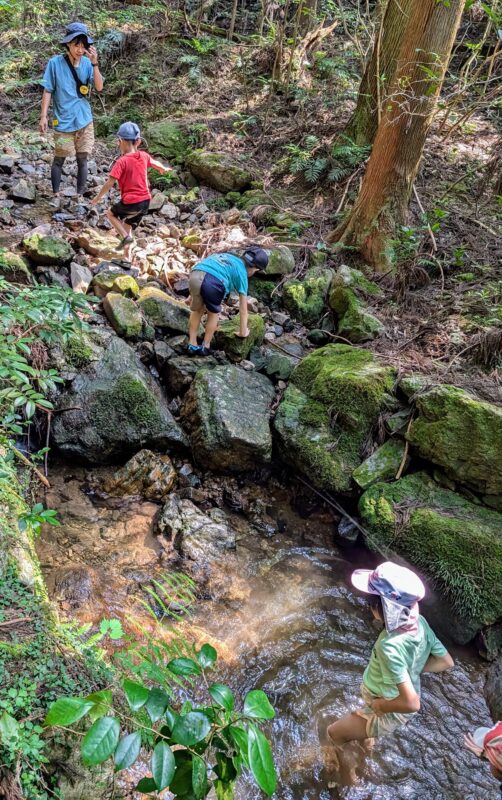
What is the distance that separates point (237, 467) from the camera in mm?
4879

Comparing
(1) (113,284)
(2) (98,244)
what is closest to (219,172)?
(2) (98,244)

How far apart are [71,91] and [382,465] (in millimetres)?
5860

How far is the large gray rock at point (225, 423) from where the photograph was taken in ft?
15.5

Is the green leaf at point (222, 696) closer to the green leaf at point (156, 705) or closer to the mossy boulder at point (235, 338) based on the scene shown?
the green leaf at point (156, 705)

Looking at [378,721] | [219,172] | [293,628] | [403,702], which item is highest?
[219,172]

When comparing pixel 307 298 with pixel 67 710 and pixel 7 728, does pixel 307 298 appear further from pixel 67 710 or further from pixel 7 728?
pixel 67 710

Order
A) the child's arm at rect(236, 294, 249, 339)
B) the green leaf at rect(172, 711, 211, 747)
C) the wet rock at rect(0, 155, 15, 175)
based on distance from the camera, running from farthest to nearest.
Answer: the wet rock at rect(0, 155, 15, 175), the child's arm at rect(236, 294, 249, 339), the green leaf at rect(172, 711, 211, 747)

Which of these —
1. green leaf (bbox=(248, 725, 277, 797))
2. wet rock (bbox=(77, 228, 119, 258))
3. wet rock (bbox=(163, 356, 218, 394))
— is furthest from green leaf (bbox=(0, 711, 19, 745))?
wet rock (bbox=(77, 228, 119, 258))

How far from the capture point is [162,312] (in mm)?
5332

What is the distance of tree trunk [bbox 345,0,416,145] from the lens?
6.56m

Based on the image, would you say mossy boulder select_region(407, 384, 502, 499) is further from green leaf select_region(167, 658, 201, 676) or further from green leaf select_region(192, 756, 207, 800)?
green leaf select_region(192, 756, 207, 800)

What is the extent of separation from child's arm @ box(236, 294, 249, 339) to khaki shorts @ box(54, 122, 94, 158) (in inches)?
137

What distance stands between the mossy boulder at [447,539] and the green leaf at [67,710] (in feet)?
10.9

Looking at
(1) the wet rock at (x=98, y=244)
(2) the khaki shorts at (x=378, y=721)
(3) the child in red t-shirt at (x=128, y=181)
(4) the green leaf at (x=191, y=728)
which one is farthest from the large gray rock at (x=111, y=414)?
(4) the green leaf at (x=191, y=728)
